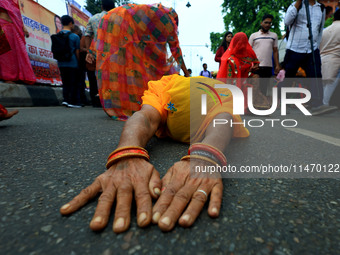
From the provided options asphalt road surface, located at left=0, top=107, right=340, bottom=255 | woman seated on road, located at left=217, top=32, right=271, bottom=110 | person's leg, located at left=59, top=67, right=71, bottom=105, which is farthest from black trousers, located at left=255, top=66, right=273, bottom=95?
person's leg, located at left=59, top=67, right=71, bottom=105

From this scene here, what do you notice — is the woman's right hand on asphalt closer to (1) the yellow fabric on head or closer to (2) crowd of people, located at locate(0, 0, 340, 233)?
(2) crowd of people, located at locate(0, 0, 340, 233)

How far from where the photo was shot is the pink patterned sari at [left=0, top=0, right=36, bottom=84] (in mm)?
3412

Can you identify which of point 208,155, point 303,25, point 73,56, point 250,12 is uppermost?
point 250,12

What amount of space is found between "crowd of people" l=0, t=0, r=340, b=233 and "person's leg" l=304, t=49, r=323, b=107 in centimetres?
2

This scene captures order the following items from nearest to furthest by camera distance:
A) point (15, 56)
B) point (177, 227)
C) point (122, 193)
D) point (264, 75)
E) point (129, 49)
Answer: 1. point (177, 227)
2. point (122, 193)
3. point (129, 49)
4. point (15, 56)
5. point (264, 75)

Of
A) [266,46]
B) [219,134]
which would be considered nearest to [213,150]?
[219,134]

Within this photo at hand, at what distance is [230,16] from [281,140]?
1473cm

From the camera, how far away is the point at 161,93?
1573 mm

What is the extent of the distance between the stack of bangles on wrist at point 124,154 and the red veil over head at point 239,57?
261 centimetres

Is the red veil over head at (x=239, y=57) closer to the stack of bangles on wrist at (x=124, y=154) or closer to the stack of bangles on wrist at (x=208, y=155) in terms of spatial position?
the stack of bangles on wrist at (x=208, y=155)

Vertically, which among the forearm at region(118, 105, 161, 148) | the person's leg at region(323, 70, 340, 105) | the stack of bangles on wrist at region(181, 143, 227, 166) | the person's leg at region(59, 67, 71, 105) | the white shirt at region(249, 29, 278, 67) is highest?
the white shirt at region(249, 29, 278, 67)

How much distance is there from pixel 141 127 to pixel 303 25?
374cm

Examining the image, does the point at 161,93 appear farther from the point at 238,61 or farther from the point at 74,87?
the point at 74,87

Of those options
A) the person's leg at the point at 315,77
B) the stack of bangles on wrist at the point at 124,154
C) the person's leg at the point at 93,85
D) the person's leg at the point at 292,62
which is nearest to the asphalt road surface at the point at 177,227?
the stack of bangles on wrist at the point at 124,154
